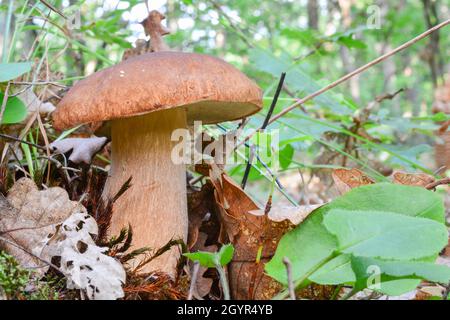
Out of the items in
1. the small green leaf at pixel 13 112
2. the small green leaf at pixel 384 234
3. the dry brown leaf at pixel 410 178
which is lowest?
the small green leaf at pixel 384 234

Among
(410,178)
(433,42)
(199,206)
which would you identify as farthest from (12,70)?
(433,42)

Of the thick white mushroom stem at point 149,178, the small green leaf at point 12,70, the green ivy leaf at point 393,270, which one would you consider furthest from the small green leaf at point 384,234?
the small green leaf at point 12,70

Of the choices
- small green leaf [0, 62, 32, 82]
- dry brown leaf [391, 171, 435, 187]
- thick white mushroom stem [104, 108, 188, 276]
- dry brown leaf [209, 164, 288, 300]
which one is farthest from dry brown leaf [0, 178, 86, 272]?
dry brown leaf [391, 171, 435, 187]

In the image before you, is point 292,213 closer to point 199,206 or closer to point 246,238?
point 246,238

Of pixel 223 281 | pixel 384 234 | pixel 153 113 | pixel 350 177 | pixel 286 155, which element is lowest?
pixel 223 281

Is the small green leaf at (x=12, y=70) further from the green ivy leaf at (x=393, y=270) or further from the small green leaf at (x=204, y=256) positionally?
the green ivy leaf at (x=393, y=270)
